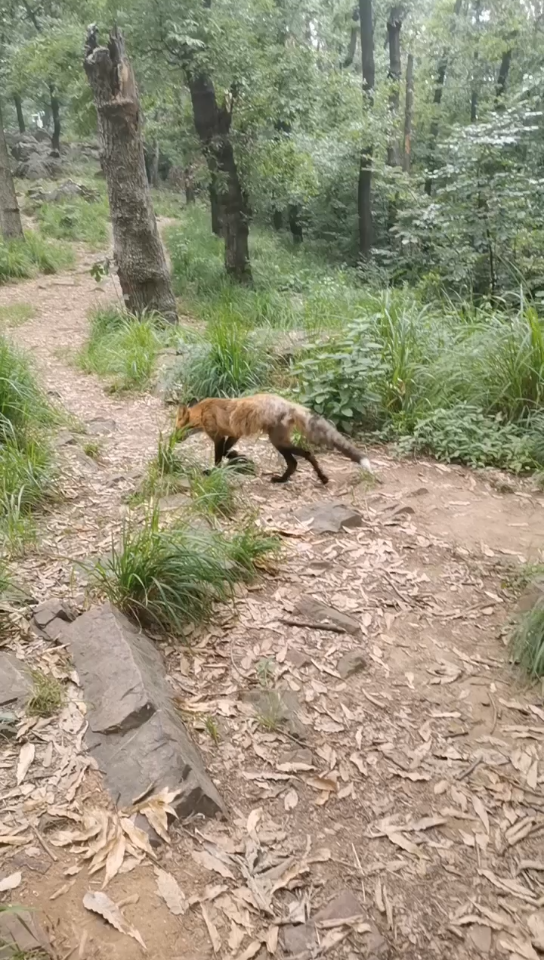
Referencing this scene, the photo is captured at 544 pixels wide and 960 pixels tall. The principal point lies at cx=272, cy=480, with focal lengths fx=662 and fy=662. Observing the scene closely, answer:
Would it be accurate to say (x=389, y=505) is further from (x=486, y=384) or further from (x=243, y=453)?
(x=486, y=384)

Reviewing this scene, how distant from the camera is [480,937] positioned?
2.25 meters

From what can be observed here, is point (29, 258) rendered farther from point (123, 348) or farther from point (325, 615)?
point (325, 615)

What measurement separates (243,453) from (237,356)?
1288mm

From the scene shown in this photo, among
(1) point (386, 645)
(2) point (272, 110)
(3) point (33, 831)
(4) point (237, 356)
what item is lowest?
(1) point (386, 645)

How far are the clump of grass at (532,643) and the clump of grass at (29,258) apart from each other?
1195 centimetres

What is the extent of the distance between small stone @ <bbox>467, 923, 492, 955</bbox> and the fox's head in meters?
3.85

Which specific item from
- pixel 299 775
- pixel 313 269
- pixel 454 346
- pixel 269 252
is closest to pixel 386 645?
pixel 299 775

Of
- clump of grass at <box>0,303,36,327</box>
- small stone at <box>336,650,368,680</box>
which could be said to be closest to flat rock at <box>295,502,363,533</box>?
small stone at <box>336,650,368,680</box>

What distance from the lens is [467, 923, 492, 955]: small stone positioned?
2.22m

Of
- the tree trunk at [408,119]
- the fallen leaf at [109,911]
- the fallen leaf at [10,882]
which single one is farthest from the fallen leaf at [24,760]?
the tree trunk at [408,119]

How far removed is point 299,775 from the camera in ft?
9.40

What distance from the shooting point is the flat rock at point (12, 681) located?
2857mm

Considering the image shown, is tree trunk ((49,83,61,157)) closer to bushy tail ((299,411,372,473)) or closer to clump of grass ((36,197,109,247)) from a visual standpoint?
clump of grass ((36,197,109,247))

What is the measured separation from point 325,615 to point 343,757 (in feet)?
3.25
